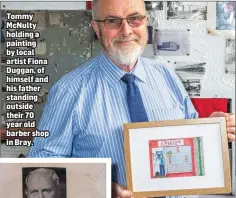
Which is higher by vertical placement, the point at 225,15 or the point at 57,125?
the point at 225,15

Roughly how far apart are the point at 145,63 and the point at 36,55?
0.27m

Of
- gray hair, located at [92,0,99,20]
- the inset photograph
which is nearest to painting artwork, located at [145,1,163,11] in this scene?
gray hair, located at [92,0,99,20]

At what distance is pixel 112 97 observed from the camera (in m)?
0.87

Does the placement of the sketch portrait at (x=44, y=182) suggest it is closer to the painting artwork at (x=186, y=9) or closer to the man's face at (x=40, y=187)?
the man's face at (x=40, y=187)

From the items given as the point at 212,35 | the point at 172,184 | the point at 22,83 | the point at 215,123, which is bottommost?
the point at 172,184

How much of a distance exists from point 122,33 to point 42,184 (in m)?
0.41

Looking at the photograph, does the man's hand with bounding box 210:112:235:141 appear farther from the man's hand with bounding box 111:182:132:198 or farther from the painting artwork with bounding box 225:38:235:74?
the man's hand with bounding box 111:182:132:198

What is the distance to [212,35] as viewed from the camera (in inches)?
34.2

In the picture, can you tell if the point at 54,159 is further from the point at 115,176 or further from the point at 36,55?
the point at 36,55

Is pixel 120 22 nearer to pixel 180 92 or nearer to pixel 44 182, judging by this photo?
pixel 180 92

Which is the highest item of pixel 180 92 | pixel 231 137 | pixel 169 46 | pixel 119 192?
pixel 169 46

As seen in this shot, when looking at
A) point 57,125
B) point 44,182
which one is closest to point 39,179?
point 44,182

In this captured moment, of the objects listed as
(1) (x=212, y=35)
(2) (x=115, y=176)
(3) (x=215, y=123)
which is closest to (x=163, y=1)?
(1) (x=212, y=35)

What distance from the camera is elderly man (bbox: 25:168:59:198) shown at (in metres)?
0.85
